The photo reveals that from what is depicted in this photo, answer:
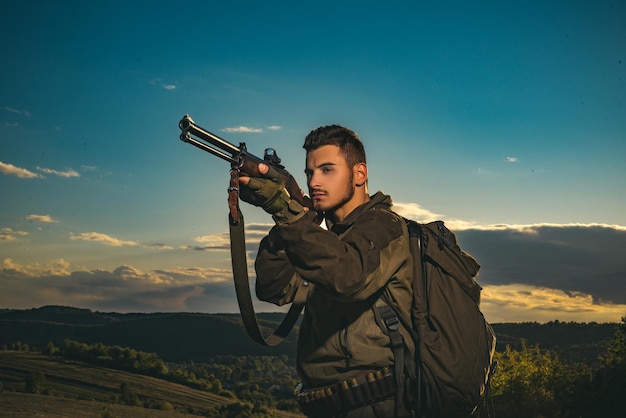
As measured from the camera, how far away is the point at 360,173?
5473 millimetres

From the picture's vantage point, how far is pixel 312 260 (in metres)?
4.14

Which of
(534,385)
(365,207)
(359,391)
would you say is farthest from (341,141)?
(534,385)

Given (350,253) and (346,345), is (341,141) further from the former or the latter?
(346,345)

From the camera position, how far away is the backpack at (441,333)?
476 cm

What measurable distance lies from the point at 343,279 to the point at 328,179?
1335mm

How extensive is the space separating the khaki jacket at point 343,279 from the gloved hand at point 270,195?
169mm

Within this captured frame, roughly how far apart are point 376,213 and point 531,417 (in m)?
85.8

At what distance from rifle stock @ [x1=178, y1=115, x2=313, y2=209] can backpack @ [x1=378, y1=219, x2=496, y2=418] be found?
120cm

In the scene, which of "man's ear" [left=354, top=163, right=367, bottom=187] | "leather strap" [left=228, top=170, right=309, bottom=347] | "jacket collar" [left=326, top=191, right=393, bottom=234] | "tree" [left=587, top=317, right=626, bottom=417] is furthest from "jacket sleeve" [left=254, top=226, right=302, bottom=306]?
"tree" [left=587, top=317, right=626, bottom=417]

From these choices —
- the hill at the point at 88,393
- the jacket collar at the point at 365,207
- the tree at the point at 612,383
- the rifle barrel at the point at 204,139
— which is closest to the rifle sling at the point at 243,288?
the rifle barrel at the point at 204,139

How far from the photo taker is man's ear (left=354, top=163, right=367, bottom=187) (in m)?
5.44

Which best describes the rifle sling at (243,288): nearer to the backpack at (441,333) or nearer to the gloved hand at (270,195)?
the gloved hand at (270,195)

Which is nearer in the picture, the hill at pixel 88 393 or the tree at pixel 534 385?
the tree at pixel 534 385

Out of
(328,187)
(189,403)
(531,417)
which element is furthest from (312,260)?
(189,403)
